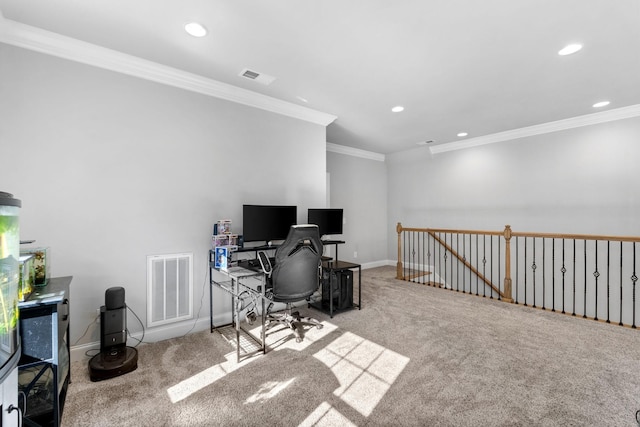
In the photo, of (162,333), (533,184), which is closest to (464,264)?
(533,184)

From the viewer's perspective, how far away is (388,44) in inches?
99.9

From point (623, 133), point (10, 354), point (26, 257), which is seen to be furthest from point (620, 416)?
point (623, 133)

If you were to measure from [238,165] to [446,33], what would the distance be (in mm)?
2499

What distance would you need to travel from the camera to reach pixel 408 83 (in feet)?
10.8

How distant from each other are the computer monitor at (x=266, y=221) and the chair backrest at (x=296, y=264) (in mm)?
698

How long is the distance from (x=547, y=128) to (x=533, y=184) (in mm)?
956

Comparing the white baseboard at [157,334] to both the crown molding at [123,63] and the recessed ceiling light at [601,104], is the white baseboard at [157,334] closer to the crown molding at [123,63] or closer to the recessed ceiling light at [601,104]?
the crown molding at [123,63]

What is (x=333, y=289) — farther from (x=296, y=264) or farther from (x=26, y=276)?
(x=26, y=276)

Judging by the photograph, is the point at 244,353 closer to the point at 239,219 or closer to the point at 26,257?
the point at 239,219

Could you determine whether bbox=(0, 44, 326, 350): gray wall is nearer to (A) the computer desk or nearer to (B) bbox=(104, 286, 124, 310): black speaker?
(A) the computer desk

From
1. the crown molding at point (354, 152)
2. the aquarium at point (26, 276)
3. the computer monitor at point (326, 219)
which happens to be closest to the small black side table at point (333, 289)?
the computer monitor at point (326, 219)

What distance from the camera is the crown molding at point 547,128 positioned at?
4.18 metres

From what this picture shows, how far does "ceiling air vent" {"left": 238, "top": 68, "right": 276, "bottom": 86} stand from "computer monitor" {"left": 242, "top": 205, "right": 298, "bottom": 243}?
4.66ft

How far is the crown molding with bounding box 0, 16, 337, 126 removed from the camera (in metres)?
2.33
